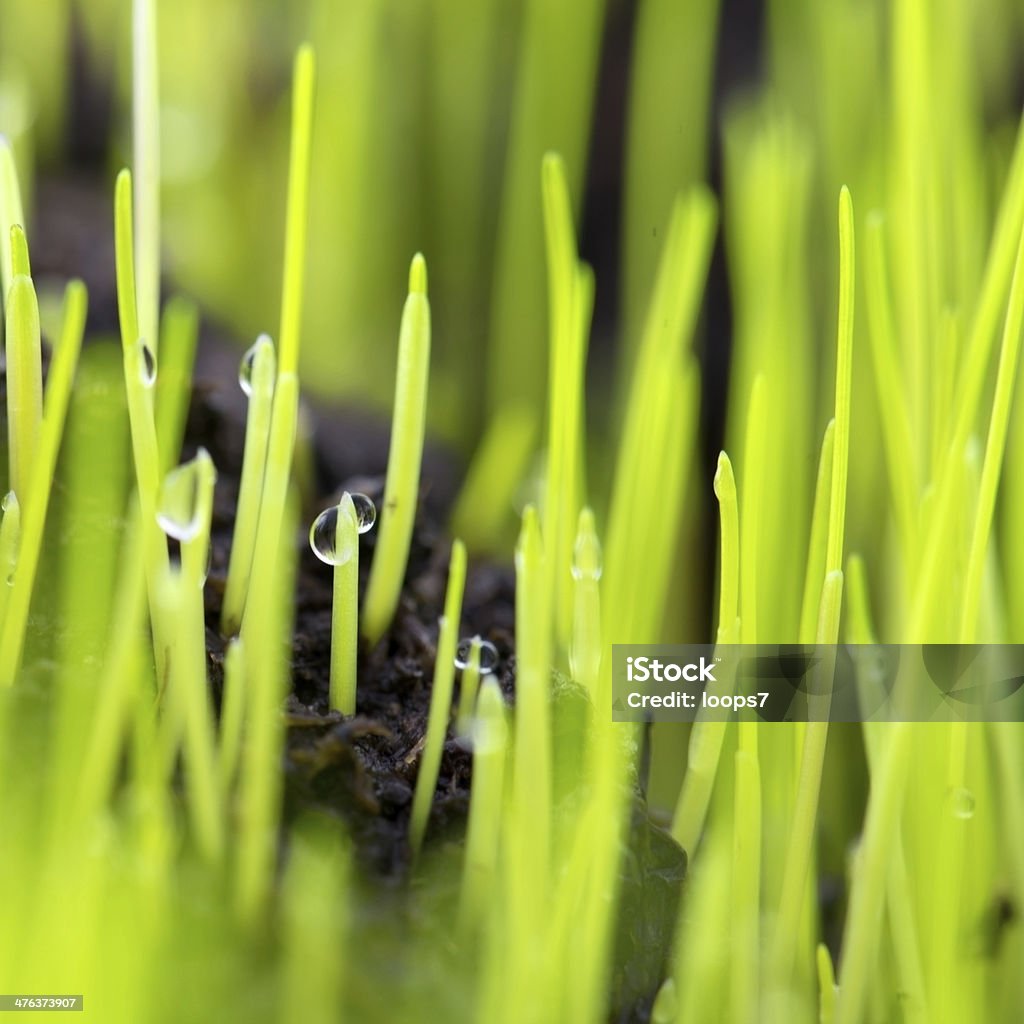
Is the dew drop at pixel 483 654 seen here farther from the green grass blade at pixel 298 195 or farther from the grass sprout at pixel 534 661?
the green grass blade at pixel 298 195

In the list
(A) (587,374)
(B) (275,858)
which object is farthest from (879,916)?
(A) (587,374)

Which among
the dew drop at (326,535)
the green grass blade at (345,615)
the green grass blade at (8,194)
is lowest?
the green grass blade at (345,615)

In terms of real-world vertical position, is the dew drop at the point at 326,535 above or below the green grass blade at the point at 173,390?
below

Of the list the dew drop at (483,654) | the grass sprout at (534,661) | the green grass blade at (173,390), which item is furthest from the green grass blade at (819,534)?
the green grass blade at (173,390)

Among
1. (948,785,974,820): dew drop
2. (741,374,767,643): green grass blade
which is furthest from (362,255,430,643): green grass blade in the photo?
(948,785,974,820): dew drop

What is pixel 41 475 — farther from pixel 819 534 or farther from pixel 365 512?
pixel 819 534

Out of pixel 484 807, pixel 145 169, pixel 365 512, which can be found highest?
pixel 145 169

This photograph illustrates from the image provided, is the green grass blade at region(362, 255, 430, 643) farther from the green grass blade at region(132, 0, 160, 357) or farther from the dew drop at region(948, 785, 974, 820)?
the dew drop at region(948, 785, 974, 820)

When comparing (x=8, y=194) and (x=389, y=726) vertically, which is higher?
(x=8, y=194)

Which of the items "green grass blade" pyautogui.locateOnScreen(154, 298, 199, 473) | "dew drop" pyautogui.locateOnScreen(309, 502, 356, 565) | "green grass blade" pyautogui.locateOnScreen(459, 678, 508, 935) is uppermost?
"green grass blade" pyautogui.locateOnScreen(154, 298, 199, 473)

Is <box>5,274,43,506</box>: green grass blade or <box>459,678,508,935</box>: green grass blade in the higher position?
<box>5,274,43,506</box>: green grass blade

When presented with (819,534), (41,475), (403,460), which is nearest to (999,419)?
(819,534)
